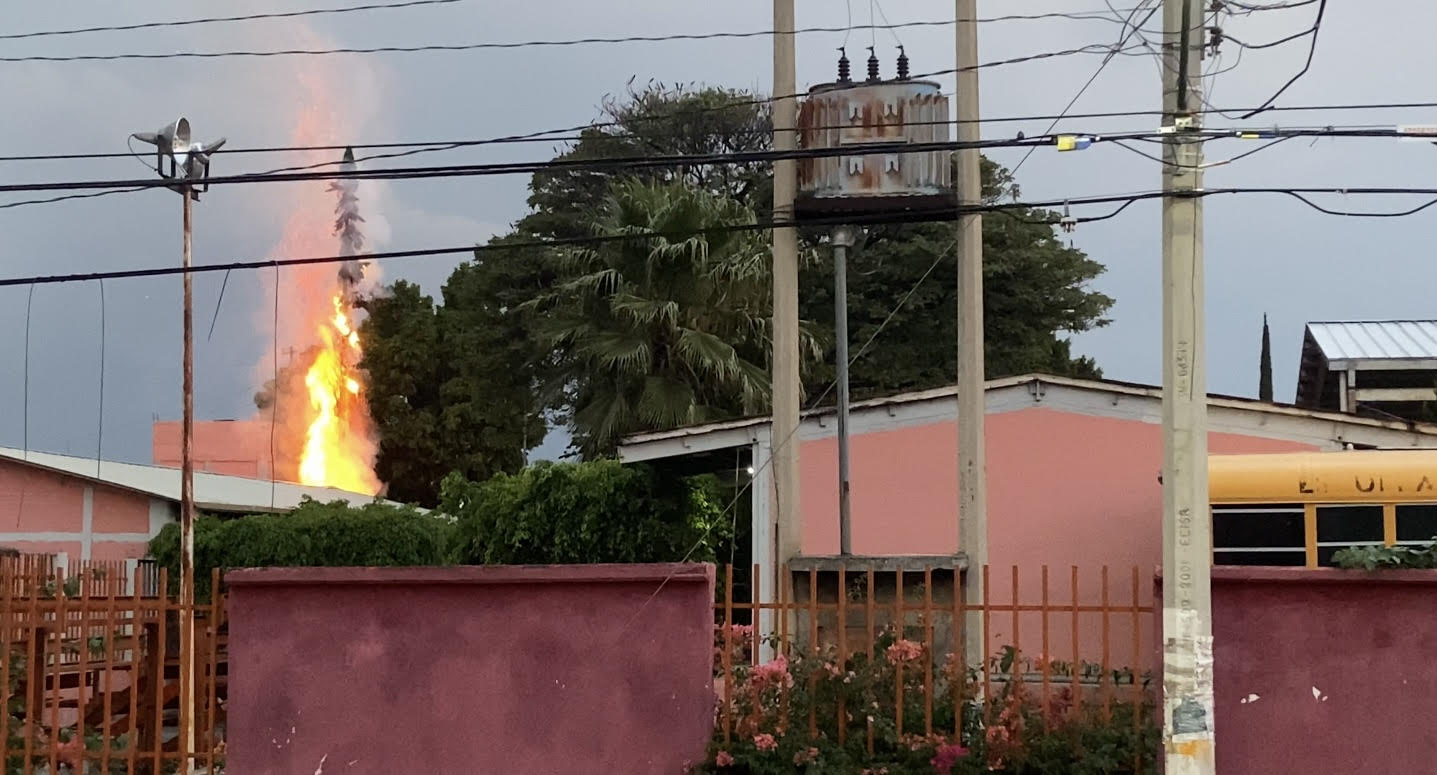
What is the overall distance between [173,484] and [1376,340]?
22553mm

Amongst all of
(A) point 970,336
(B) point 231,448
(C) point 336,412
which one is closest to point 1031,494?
(A) point 970,336

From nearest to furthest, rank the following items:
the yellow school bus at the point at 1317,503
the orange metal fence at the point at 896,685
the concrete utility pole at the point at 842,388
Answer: the orange metal fence at the point at 896,685 < the concrete utility pole at the point at 842,388 < the yellow school bus at the point at 1317,503

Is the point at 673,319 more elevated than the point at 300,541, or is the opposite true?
the point at 673,319

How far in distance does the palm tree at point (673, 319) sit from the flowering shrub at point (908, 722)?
46.9 ft

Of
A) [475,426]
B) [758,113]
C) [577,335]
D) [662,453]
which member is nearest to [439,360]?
[475,426]

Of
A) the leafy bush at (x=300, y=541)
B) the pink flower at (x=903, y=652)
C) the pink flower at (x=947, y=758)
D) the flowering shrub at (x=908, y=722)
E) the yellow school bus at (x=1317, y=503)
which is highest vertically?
the yellow school bus at (x=1317, y=503)

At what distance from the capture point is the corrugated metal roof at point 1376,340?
82.7 ft

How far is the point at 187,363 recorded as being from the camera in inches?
773

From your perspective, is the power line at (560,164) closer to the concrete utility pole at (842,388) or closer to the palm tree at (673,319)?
the concrete utility pole at (842,388)

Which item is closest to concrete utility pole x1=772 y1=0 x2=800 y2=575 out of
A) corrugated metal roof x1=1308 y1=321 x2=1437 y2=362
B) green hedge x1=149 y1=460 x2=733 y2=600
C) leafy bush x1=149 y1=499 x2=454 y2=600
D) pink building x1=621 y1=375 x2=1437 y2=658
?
pink building x1=621 y1=375 x2=1437 y2=658

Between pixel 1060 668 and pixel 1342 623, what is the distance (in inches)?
155

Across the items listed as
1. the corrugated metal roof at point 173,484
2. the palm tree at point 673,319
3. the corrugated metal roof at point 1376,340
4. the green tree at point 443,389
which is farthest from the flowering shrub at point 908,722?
the green tree at point 443,389

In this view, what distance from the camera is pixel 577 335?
26.0m

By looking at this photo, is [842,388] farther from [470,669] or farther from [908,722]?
[470,669]
